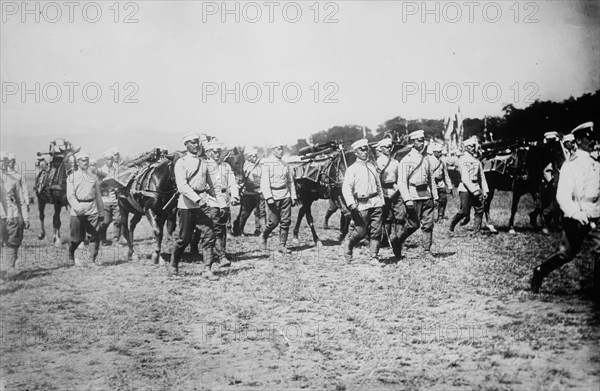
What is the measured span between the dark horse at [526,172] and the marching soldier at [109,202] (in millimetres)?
4910

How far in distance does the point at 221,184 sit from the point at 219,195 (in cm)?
18

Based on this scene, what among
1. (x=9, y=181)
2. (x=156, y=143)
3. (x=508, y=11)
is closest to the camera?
(x=508, y=11)

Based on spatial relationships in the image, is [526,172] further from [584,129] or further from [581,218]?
[581,218]

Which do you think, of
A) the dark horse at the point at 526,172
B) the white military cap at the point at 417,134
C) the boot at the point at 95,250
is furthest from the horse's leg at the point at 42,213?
the dark horse at the point at 526,172

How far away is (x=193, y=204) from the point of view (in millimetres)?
5871

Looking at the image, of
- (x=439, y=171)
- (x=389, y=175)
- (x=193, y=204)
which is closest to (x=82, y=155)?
(x=193, y=204)

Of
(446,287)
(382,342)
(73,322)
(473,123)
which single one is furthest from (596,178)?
(73,322)

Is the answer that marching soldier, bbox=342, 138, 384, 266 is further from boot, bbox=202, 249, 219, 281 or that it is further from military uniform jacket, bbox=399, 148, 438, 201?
boot, bbox=202, 249, 219, 281

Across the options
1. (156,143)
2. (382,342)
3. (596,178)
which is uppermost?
(156,143)

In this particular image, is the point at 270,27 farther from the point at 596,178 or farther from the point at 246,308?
the point at 596,178

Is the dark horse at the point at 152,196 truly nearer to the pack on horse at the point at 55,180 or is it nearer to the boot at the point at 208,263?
the pack on horse at the point at 55,180

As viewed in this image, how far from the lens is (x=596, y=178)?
15.4ft


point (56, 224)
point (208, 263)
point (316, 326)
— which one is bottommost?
point (316, 326)

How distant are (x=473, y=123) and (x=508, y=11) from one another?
50.1 inches
